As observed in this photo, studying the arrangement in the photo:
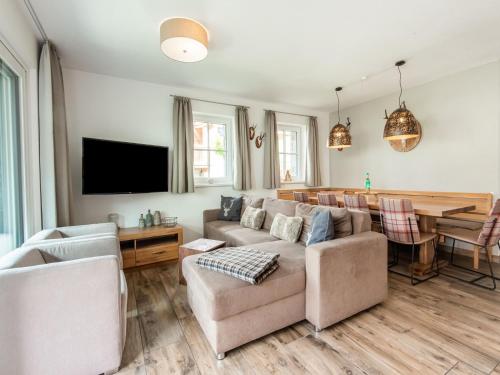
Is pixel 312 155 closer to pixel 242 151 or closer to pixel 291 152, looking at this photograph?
pixel 291 152

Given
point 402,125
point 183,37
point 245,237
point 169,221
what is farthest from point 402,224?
point 169,221

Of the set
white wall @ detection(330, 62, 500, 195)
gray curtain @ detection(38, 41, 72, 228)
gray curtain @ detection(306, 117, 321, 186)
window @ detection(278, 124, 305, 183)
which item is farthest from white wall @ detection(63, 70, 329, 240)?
white wall @ detection(330, 62, 500, 195)

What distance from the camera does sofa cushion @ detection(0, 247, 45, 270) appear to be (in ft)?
4.29

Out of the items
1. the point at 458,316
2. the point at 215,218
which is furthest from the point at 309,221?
the point at 215,218

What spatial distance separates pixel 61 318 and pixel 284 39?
2887mm

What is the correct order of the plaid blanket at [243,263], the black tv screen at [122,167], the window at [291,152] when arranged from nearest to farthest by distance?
1. the plaid blanket at [243,263]
2. the black tv screen at [122,167]
3. the window at [291,152]

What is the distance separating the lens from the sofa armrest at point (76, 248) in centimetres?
170

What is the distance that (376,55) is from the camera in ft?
9.41

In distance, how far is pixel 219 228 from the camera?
3.39 meters

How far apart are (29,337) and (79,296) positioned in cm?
28

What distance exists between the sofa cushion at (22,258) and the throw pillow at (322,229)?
196cm

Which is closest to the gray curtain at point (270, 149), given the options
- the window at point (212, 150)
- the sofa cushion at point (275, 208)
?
the window at point (212, 150)

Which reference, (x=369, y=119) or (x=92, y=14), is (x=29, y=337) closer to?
(x=92, y=14)

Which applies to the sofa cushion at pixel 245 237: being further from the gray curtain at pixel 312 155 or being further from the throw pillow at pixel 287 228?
the gray curtain at pixel 312 155
